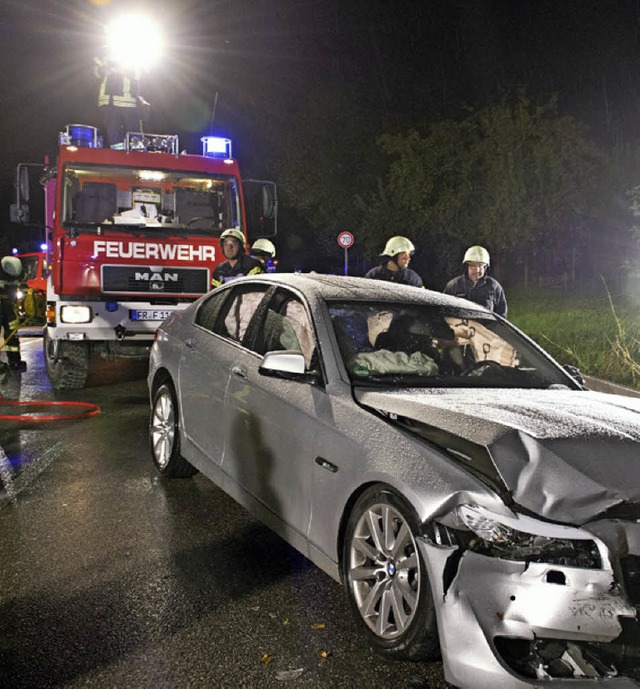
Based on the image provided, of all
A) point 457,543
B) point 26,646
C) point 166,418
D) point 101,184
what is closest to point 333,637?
point 457,543

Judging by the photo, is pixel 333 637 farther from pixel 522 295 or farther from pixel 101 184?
pixel 522 295

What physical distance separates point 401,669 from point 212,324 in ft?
9.50

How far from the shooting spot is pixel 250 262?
929 centimetres

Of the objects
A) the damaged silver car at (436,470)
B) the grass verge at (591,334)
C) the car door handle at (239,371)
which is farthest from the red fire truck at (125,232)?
the car door handle at (239,371)

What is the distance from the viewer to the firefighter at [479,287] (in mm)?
7809

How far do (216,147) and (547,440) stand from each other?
29.3 ft

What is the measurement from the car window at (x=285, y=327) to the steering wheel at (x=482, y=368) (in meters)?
0.87

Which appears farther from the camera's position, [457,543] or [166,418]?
[166,418]

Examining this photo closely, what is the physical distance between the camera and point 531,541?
2623 mm

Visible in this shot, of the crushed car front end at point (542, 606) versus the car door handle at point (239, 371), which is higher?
the car door handle at point (239, 371)

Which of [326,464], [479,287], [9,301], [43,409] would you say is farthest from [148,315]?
[326,464]

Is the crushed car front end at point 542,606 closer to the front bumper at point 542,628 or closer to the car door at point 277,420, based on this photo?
the front bumper at point 542,628

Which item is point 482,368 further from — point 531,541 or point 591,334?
point 591,334

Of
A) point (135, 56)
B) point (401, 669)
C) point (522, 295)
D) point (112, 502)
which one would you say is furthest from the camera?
point (522, 295)
